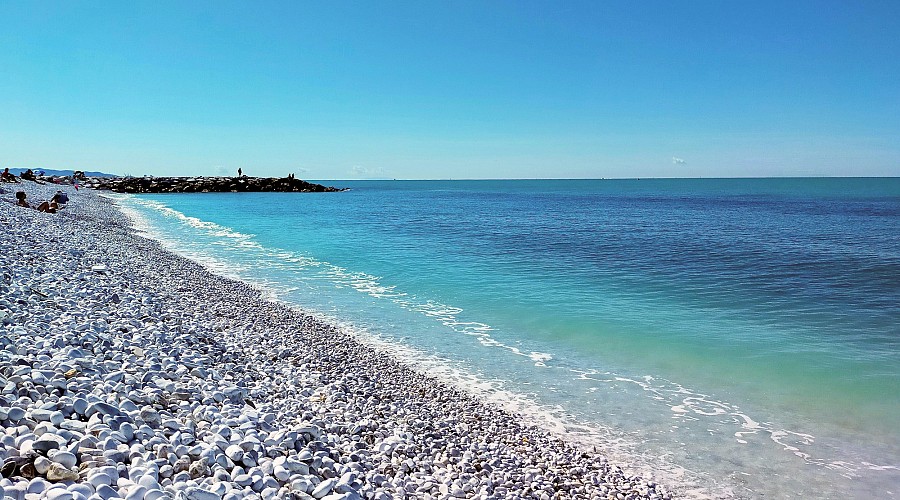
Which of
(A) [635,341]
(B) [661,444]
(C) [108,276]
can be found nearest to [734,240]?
(A) [635,341]

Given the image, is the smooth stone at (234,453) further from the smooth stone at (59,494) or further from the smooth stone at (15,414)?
the smooth stone at (15,414)

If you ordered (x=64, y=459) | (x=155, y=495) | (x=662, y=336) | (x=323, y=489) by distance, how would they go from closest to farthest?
(x=155, y=495) → (x=64, y=459) → (x=323, y=489) → (x=662, y=336)

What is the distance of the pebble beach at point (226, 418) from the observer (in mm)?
4777

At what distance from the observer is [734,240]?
3403 cm

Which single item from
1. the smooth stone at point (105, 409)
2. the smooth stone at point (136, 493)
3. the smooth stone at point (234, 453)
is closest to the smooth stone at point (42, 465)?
the smooth stone at point (136, 493)

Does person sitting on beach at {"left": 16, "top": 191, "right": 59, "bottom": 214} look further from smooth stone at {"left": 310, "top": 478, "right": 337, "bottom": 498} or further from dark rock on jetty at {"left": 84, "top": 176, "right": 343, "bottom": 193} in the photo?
dark rock on jetty at {"left": 84, "top": 176, "right": 343, "bottom": 193}

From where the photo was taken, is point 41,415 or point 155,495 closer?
point 155,495

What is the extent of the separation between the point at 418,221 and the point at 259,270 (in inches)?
1136

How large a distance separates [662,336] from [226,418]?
10903mm

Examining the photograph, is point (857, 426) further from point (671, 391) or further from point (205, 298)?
point (205, 298)

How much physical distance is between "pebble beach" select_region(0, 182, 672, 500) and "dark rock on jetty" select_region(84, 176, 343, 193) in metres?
107

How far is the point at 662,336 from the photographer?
14.2 meters

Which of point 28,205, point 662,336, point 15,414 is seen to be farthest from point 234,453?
point 28,205

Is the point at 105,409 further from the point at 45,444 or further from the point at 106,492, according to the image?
the point at 106,492
